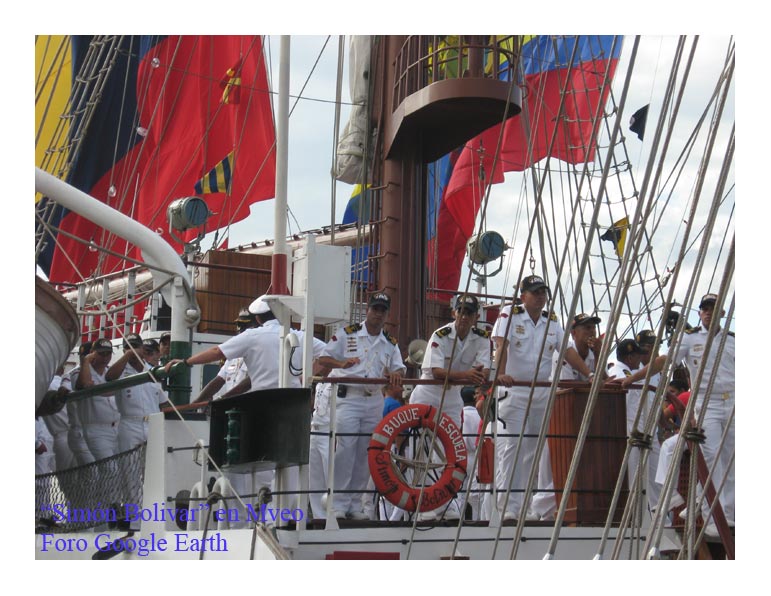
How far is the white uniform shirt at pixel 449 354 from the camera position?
24.9 ft

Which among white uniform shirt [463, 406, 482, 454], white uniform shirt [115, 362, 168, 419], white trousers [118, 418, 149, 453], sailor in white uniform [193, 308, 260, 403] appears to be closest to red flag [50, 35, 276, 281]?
white uniform shirt [115, 362, 168, 419]

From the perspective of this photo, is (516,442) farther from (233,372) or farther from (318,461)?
(233,372)

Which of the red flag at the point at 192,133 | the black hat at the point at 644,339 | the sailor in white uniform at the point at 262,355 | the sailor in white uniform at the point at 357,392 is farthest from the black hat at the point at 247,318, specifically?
the red flag at the point at 192,133

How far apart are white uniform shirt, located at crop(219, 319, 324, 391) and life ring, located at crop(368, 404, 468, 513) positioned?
90cm

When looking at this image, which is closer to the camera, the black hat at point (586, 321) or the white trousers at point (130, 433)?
the black hat at point (586, 321)

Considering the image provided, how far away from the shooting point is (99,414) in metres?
8.77

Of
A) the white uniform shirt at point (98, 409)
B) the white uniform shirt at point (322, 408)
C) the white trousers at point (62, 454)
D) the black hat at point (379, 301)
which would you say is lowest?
the white trousers at point (62, 454)

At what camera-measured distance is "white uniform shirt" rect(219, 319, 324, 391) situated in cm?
755

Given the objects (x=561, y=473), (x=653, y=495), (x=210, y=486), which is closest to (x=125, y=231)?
(x=210, y=486)

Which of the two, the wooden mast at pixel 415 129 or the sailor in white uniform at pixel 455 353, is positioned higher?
the wooden mast at pixel 415 129

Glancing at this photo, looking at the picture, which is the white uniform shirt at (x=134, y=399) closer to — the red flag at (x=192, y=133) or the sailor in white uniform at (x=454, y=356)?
the sailor in white uniform at (x=454, y=356)

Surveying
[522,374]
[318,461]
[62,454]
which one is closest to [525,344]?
Answer: [522,374]

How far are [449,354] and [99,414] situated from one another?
2.92 metres

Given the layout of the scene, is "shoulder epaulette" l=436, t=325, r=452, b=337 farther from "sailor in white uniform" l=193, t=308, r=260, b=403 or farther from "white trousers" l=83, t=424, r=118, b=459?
"white trousers" l=83, t=424, r=118, b=459
